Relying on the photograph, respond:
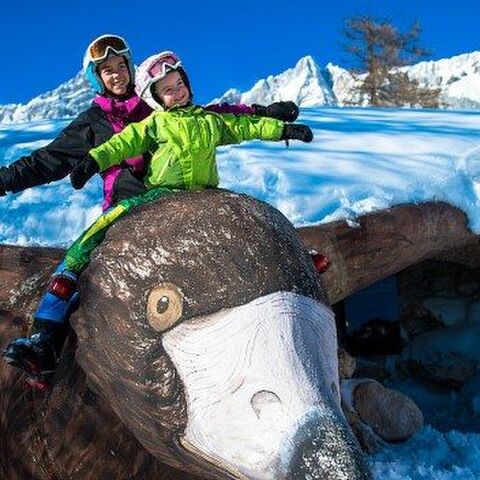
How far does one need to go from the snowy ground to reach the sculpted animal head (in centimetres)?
130

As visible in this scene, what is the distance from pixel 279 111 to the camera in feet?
8.41

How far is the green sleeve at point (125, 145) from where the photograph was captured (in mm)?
2002

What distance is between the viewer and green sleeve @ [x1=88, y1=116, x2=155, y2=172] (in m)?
2.00

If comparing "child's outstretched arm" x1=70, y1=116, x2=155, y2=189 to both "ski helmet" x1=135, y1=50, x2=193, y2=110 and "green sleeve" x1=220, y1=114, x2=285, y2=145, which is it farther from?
"green sleeve" x1=220, y1=114, x2=285, y2=145

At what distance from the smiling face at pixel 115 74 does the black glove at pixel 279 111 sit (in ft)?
1.66

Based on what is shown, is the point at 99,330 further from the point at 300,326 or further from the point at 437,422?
the point at 437,422

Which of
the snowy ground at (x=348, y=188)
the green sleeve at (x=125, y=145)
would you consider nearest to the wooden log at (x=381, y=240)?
the snowy ground at (x=348, y=188)

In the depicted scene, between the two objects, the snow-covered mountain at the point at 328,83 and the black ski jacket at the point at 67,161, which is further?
the snow-covered mountain at the point at 328,83

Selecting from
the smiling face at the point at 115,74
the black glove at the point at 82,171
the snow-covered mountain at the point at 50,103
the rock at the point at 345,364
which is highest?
the snow-covered mountain at the point at 50,103

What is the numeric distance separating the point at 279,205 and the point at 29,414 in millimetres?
1846

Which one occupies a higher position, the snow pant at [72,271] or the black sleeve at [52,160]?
the black sleeve at [52,160]

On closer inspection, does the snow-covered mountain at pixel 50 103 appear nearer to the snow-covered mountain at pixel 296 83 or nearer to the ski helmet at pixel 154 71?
the snow-covered mountain at pixel 296 83

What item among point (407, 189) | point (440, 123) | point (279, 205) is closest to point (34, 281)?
point (279, 205)

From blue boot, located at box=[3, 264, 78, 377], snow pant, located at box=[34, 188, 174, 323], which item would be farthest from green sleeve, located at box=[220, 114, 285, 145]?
blue boot, located at box=[3, 264, 78, 377]
